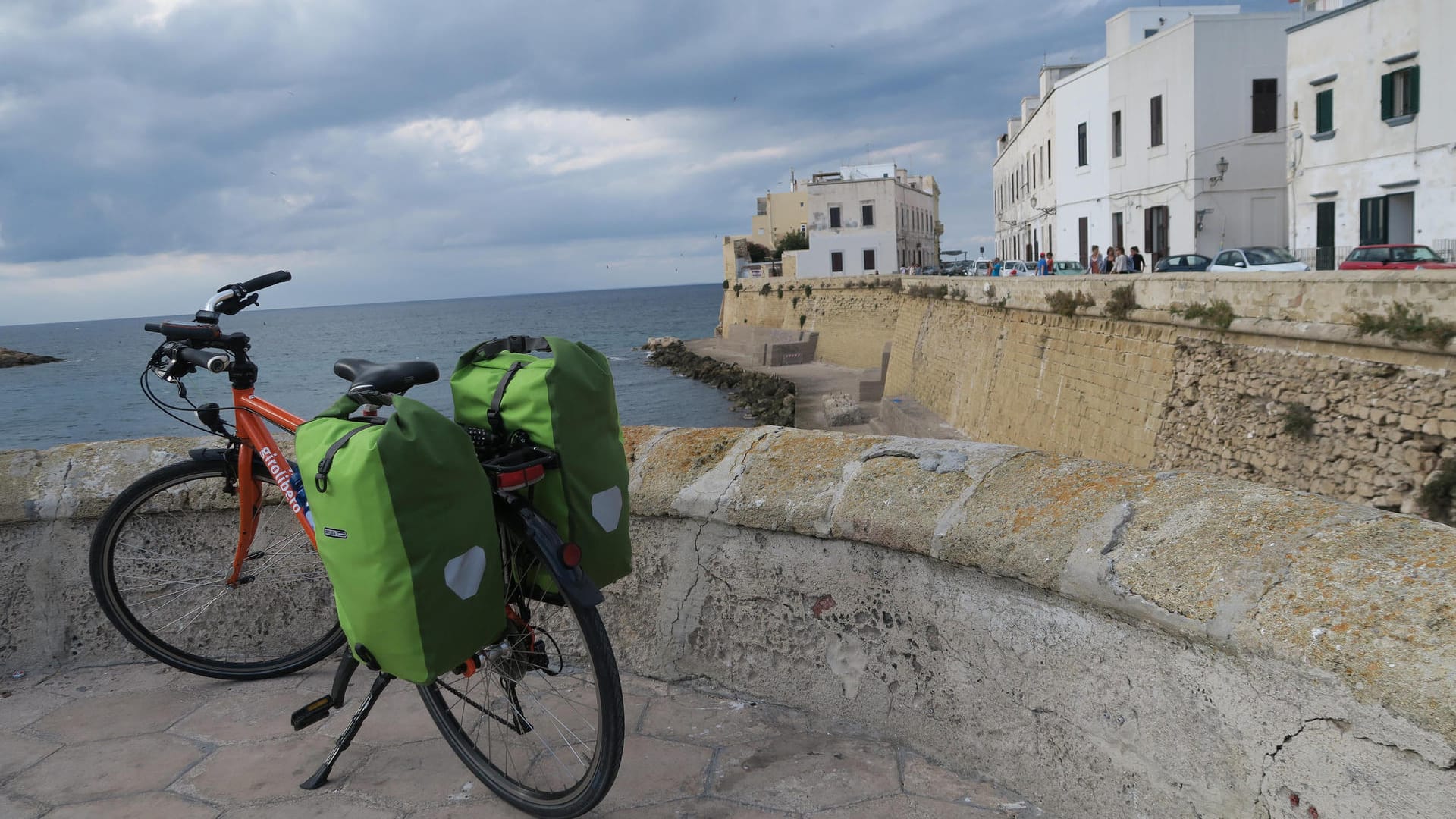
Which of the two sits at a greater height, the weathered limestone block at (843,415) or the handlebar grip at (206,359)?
the handlebar grip at (206,359)

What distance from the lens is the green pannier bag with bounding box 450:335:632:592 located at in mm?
2131

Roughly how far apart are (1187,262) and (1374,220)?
354 centimetres

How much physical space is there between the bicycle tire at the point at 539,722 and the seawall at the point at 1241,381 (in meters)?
8.24

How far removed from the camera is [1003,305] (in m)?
19.9

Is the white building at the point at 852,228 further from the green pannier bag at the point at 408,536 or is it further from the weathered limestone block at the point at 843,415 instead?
the green pannier bag at the point at 408,536

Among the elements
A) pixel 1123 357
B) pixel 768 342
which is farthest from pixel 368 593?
pixel 768 342

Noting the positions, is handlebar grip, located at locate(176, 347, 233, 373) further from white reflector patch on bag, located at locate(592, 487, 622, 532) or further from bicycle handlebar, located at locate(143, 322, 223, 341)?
white reflector patch on bag, located at locate(592, 487, 622, 532)

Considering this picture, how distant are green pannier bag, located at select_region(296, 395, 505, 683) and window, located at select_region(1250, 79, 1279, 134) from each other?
1086 inches

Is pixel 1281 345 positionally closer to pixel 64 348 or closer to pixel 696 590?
pixel 696 590

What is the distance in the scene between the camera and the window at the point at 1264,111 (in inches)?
973

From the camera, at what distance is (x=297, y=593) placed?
3.20m

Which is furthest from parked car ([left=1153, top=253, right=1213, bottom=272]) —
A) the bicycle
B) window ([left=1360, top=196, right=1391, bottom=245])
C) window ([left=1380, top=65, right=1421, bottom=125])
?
the bicycle

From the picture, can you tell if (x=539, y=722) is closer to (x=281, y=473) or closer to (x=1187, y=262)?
(x=281, y=473)

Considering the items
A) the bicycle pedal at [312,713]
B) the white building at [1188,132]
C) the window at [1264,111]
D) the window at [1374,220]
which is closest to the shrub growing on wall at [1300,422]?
the bicycle pedal at [312,713]
